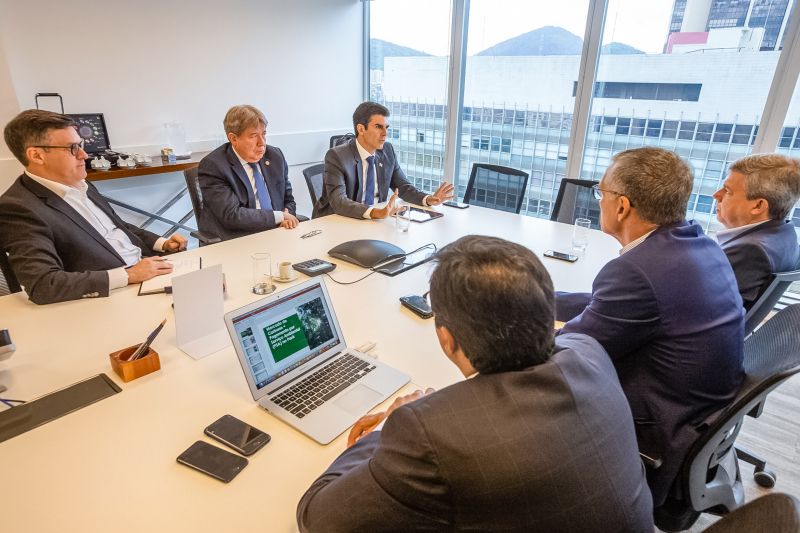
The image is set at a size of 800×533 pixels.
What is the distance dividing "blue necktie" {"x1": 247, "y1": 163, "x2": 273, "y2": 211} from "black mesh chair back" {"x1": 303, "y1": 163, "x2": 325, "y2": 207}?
38 centimetres

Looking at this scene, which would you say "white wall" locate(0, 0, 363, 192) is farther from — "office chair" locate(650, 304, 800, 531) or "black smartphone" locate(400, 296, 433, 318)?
"office chair" locate(650, 304, 800, 531)

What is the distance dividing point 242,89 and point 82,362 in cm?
358

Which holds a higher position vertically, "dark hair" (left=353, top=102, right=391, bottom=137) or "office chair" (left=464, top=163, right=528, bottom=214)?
"dark hair" (left=353, top=102, right=391, bottom=137)

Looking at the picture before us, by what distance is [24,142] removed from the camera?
1.82 meters

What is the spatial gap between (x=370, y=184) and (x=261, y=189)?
79 centimetres

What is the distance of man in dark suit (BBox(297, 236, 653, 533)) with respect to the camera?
0.65m

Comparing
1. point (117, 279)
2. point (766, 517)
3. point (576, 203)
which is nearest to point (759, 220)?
point (576, 203)

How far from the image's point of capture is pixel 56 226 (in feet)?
5.88

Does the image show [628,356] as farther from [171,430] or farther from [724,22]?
[724,22]

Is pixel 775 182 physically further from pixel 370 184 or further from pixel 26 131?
pixel 26 131

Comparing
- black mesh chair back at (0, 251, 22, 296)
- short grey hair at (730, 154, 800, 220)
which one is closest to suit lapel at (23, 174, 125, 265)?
black mesh chair back at (0, 251, 22, 296)

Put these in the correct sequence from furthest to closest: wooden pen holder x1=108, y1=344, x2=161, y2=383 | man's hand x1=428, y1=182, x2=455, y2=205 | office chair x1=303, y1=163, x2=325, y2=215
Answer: office chair x1=303, y1=163, x2=325, y2=215 < man's hand x1=428, y1=182, x2=455, y2=205 < wooden pen holder x1=108, y1=344, x2=161, y2=383

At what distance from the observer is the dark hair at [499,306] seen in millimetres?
752

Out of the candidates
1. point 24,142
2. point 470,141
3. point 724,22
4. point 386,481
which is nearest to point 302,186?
point 470,141
